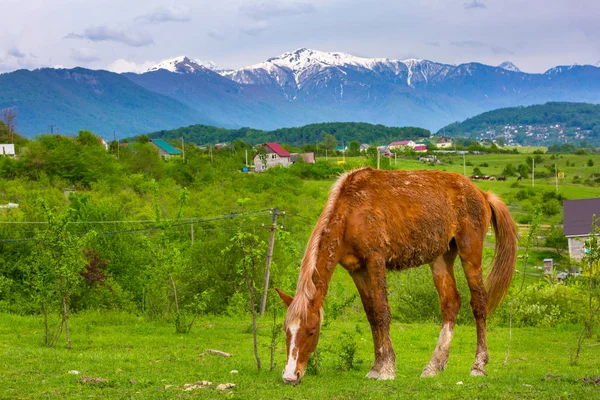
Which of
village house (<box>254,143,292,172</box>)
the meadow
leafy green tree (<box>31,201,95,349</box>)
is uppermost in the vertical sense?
village house (<box>254,143,292,172</box>)

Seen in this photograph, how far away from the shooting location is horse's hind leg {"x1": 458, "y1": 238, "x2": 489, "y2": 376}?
11359mm

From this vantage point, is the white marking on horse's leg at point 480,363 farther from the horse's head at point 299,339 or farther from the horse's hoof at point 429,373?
the horse's head at point 299,339

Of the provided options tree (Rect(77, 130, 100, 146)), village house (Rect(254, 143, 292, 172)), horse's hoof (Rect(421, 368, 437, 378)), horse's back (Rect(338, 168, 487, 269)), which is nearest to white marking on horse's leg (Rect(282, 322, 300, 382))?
horse's back (Rect(338, 168, 487, 269))

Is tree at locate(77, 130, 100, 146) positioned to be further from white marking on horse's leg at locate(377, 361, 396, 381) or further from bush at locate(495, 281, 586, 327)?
white marking on horse's leg at locate(377, 361, 396, 381)

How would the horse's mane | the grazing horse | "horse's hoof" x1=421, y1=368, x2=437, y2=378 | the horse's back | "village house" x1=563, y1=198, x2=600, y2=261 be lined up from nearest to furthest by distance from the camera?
the horse's mane → the grazing horse → the horse's back → "horse's hoof" x1=421, y1=368, x2=437, y2=378 → "village house" x1=563, y1=198, x2=600, y2=261

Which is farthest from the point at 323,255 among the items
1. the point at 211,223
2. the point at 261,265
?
the point at 211,223

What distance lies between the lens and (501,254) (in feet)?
40.5

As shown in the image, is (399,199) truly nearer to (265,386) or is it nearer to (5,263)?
(265,386)

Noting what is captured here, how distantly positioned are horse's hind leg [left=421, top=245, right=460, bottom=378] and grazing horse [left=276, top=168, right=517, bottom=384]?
2 cm

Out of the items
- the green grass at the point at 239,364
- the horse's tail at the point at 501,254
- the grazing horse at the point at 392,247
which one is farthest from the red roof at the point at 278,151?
the grazing horse at the point at 392,247

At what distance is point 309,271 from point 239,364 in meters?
4.66

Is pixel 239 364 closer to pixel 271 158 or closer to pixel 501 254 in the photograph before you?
pixel 501 254

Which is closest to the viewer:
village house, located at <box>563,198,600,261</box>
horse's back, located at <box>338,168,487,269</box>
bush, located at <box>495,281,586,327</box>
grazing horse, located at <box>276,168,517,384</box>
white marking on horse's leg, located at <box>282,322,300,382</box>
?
white marking on horse's leg, located at <box>282,322,300,382</box>

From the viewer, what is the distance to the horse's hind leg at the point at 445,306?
11297 millimetres
